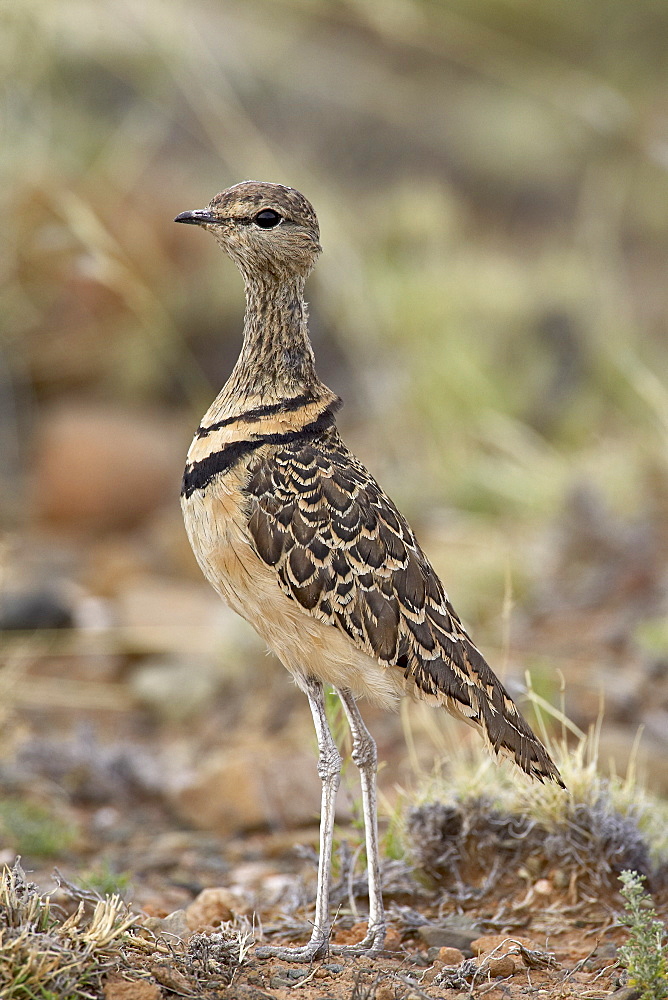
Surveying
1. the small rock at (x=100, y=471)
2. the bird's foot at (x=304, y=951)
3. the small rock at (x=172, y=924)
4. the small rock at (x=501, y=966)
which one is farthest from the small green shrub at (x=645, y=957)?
the small rock at (x=100, y=471)

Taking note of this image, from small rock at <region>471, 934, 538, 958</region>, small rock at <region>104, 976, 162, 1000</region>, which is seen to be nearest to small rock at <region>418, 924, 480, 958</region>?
small rock at <region>471, 934, 538, 958</region>

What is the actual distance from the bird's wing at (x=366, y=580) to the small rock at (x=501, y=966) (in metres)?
0.55

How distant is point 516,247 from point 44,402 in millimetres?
7683

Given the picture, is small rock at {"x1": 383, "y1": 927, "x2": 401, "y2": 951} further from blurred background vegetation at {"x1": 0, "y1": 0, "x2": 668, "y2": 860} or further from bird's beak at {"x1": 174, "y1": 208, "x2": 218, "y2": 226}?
bird's beak at {"x1": 174, "y1": 208, "x2": 218, "y2": 226}

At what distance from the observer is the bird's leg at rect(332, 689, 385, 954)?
3510mm

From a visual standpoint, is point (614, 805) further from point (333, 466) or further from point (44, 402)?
point (44, 402)

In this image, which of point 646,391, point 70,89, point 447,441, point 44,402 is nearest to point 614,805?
point 646,391

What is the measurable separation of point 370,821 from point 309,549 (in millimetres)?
935

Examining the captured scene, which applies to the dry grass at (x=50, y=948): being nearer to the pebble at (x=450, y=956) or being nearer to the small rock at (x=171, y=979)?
the small rock at (x=171, y=979)

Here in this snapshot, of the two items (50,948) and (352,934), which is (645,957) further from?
(50,948)

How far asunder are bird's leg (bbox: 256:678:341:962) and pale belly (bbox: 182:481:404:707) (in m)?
0.16

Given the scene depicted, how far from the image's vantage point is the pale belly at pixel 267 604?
11.1 feet

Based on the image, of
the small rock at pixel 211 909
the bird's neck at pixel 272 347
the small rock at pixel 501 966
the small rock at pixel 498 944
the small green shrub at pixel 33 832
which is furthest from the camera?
the small green shrub at pixel 33 832

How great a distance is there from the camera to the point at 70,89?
15.3m
